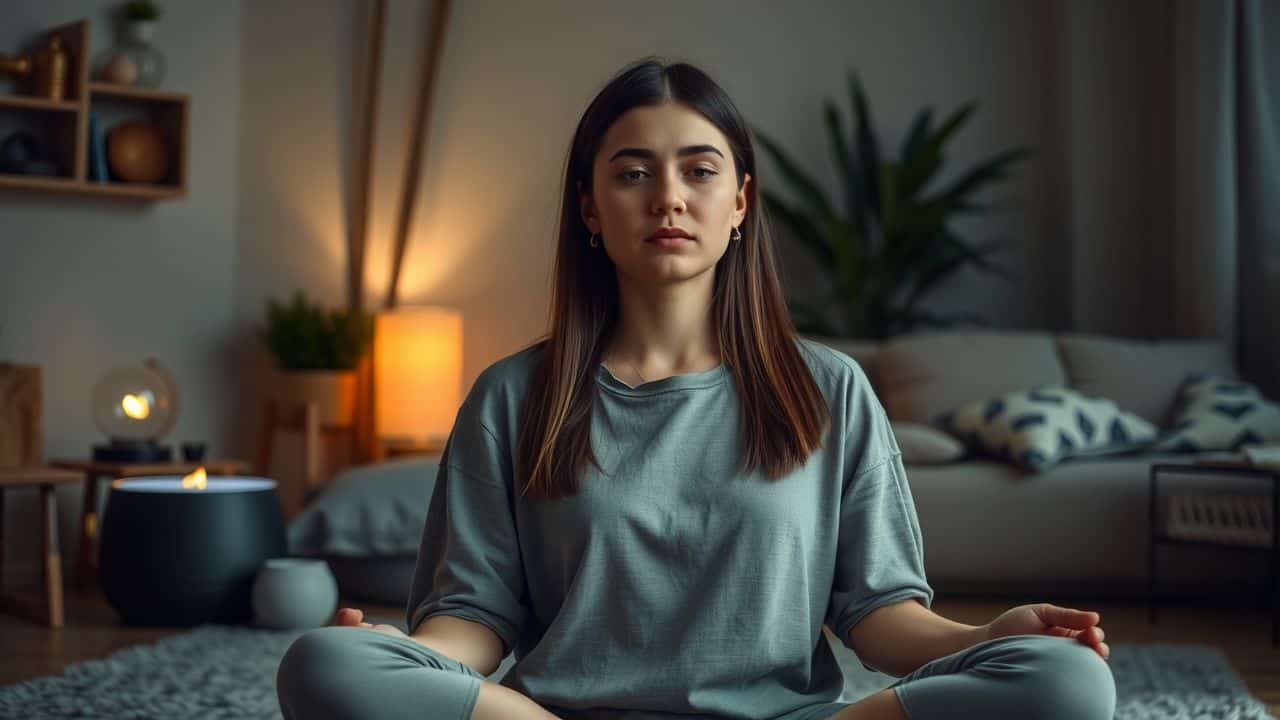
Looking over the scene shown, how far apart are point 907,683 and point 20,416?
3559 mm

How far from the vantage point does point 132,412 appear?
4.02 metres

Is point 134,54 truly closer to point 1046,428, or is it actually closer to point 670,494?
point 1046,428

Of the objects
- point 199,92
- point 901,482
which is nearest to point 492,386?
point 901,482

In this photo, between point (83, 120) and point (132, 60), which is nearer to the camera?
point (83, 120)

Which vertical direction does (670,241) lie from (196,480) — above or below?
above

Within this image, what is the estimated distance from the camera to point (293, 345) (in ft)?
16.0

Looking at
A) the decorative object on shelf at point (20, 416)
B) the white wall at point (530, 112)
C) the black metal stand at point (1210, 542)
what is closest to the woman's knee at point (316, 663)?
the black metal stand at point (1210, 542)

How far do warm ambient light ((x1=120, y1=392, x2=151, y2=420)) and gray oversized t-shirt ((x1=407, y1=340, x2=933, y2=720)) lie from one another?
2.86 meters

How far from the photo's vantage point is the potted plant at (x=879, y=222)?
4734 millimetres

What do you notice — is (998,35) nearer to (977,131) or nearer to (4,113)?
(977,131)

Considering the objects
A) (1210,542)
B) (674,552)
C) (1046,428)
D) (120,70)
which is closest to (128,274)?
(120,70)

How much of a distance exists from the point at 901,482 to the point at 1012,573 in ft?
8.35

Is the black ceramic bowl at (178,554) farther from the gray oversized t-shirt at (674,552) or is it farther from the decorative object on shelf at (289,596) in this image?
the gray oversized t-shirt at (674,552)

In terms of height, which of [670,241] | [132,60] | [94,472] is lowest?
[94,472]
